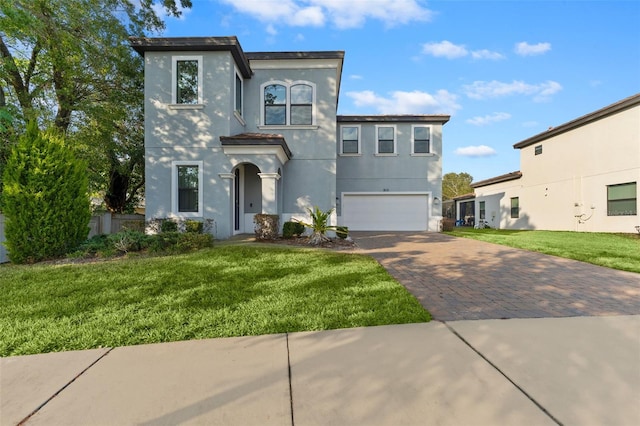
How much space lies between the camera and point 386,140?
16.6 m

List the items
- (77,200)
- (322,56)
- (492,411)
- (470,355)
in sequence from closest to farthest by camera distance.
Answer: (492,411) → (470,355) → (77,200) → (322,56)

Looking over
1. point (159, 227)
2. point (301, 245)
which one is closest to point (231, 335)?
point (301, 245)

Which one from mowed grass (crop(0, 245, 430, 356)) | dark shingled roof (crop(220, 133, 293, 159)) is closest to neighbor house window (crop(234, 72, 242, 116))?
dark shingled roof (crop(220, 133, 293, 159))

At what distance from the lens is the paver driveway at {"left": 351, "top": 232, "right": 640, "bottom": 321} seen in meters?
3.84

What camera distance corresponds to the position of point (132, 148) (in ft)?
46.2

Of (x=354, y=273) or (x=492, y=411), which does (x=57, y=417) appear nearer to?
(x=492, y=411)

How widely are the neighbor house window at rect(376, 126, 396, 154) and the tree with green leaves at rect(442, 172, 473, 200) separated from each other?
3792 centimetres

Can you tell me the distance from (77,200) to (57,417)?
7.23 meters

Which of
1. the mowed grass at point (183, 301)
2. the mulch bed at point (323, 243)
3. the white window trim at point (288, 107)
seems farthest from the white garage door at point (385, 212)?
the mowed grass at point (183, 301)

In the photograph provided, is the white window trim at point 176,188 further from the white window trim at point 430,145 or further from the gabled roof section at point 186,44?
the white window trim at point 430,145

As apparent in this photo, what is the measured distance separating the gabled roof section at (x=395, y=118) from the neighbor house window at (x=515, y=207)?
812 cm

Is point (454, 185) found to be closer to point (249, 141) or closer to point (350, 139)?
point (350, 139)

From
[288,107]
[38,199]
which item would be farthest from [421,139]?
[38,199]

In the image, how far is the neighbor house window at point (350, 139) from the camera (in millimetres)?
16641
